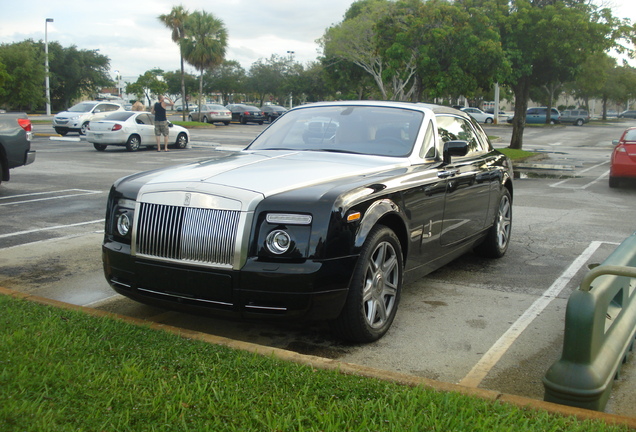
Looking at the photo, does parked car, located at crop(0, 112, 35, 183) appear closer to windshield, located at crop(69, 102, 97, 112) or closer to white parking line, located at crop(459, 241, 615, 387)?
white parking line, located at crop(459, 241, 615, 387)

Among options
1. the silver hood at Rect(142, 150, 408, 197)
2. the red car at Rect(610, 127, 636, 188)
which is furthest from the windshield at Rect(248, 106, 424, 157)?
the red car at Rect(610, 127, 636, 188)

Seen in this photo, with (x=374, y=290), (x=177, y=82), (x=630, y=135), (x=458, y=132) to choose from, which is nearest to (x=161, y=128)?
(x=630, y=135)

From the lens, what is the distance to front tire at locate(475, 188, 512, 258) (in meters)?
7.18

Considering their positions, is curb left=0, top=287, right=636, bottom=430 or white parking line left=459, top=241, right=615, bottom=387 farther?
white parking line left=459, top=241, right=615, bottom=387

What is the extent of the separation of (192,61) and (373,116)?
5285 cm

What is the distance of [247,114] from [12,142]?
1619 inches

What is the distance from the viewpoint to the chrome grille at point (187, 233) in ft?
13.7

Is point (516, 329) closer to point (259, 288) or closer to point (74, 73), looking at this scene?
point (259, 288)

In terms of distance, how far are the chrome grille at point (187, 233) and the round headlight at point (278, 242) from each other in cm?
22

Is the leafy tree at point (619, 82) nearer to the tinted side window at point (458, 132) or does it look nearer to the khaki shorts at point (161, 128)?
the khaki shorts at point (161, 128)

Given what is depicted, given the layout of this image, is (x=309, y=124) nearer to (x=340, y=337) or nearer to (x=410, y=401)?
(x=340, y=337)

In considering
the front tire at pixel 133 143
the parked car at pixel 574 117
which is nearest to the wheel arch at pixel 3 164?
the front tire at pixel 133 143

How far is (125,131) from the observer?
73.5ft

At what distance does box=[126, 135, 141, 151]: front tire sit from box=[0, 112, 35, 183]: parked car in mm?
11121
